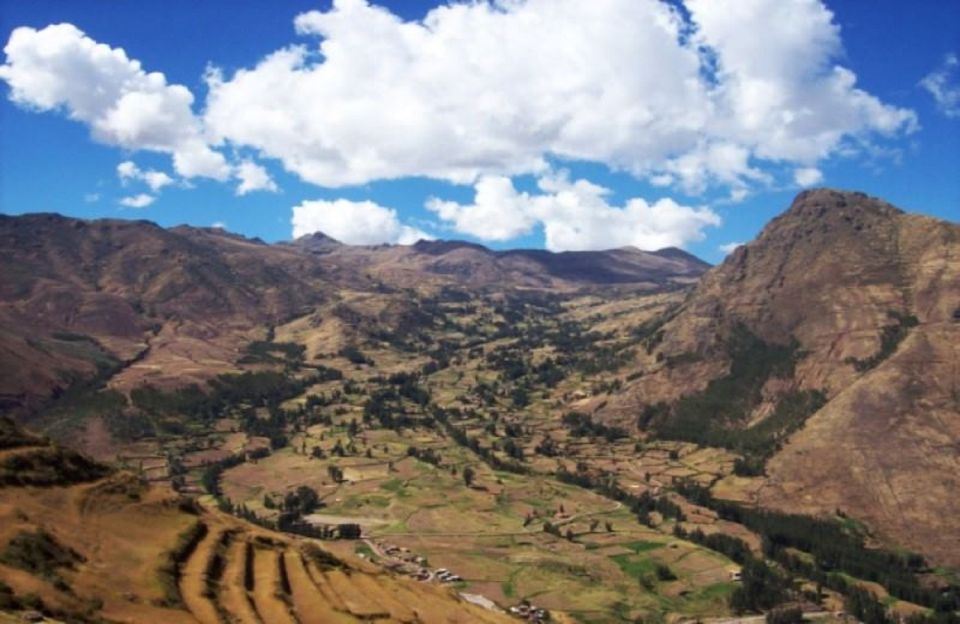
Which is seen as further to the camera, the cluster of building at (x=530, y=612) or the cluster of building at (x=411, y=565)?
the cluster of building at (x=411, y=565)

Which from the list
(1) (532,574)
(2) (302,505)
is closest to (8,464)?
(1) (532,574)

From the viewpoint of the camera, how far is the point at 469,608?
9706 cm

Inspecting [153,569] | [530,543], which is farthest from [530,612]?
[153,569]

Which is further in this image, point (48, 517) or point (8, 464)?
point (8, 464)

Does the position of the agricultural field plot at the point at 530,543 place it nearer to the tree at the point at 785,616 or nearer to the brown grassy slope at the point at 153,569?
the tree at the point at 785,616

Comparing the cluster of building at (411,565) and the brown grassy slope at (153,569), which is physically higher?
the brown grassy slope at (153,569)

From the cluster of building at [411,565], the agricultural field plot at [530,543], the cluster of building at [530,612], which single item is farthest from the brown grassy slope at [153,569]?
the agricultural field plot at [530,543]

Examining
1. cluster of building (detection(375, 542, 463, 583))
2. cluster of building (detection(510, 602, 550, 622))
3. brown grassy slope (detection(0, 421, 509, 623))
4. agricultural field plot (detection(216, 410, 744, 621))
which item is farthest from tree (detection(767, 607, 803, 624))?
brown grassy slope (detection(0, 421, 509, 623))

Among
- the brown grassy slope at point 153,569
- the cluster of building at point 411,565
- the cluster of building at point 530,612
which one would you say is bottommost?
the cluster of building at point 530,612

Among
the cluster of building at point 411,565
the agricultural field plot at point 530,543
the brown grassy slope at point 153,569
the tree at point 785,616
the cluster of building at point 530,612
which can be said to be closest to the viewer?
the brown grassy slope at point 153,569

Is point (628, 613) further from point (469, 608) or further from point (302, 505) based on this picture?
point (302, 505)

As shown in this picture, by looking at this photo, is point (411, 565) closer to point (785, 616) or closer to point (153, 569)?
point (785, 616)

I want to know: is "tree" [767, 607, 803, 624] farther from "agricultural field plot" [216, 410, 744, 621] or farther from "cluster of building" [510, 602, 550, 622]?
"cluster of building" [510, 602, 550, 622]

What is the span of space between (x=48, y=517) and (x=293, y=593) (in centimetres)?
2319
